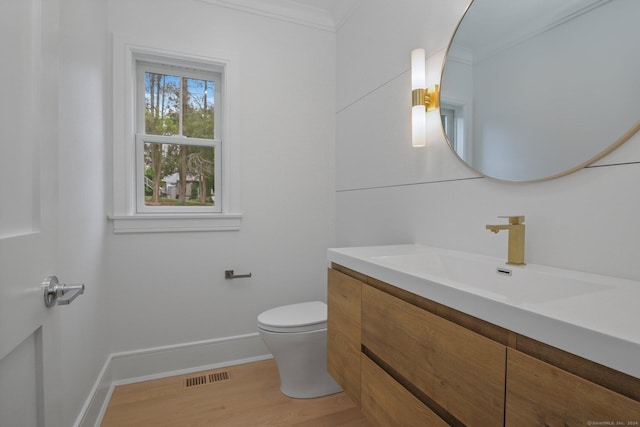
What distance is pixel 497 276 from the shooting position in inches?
40.6

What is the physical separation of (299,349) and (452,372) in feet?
3.72

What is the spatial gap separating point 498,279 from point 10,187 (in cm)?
125

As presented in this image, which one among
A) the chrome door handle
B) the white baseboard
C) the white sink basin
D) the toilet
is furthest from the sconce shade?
the white baseboard

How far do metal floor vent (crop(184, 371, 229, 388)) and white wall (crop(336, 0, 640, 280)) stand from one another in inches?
46.0

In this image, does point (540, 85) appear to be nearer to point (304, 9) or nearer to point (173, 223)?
point (304, 9)

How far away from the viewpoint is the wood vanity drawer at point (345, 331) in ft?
3.80

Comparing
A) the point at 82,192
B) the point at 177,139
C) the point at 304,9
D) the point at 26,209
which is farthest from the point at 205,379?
the point at 304,9

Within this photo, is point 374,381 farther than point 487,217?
No

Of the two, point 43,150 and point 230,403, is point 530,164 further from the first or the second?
point 230,403

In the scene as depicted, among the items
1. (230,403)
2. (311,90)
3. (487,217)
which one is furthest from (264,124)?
(230,403)

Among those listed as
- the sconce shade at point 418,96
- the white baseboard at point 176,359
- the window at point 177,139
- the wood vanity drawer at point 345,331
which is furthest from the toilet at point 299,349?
the sconce shade at point 418,96

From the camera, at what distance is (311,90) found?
2371 mm

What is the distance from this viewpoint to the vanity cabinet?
487 mm

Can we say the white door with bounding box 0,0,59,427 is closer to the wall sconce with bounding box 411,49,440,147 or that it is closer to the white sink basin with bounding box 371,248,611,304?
the white sink basin with bounding box 371,248,611,304
